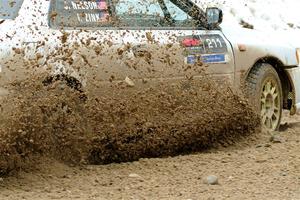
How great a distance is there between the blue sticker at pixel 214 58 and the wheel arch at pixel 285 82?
876mm

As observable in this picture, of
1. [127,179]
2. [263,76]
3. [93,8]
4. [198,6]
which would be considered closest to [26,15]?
[93,8]

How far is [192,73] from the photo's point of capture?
7.16 meters

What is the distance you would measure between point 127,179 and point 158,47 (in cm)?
143

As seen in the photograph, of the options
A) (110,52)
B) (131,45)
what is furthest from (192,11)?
(110,52)

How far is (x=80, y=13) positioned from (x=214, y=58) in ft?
5.05

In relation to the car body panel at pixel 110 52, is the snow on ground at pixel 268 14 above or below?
above

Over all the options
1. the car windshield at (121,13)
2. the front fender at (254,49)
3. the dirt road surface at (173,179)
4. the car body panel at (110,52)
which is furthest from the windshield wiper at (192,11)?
the dirt road surface at (173,179)

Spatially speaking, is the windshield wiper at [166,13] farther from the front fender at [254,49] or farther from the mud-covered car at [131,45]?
the front fender at [254,49]

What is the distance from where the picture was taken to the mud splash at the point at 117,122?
6.04 metres

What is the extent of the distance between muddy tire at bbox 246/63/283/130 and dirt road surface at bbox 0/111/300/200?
935mm

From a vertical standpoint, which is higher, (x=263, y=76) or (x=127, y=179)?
(x=263, y=76)

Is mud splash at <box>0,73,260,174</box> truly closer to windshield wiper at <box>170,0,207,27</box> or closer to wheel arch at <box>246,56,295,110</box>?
windshield wiper at <box>170,0,207,27</box>

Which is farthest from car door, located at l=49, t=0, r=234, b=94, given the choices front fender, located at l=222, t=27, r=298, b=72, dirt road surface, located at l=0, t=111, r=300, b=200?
dirt road surface, located at l=0, t=111, r=300, b=200

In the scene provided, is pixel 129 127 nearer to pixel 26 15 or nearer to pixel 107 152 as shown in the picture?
pixel 107 152
